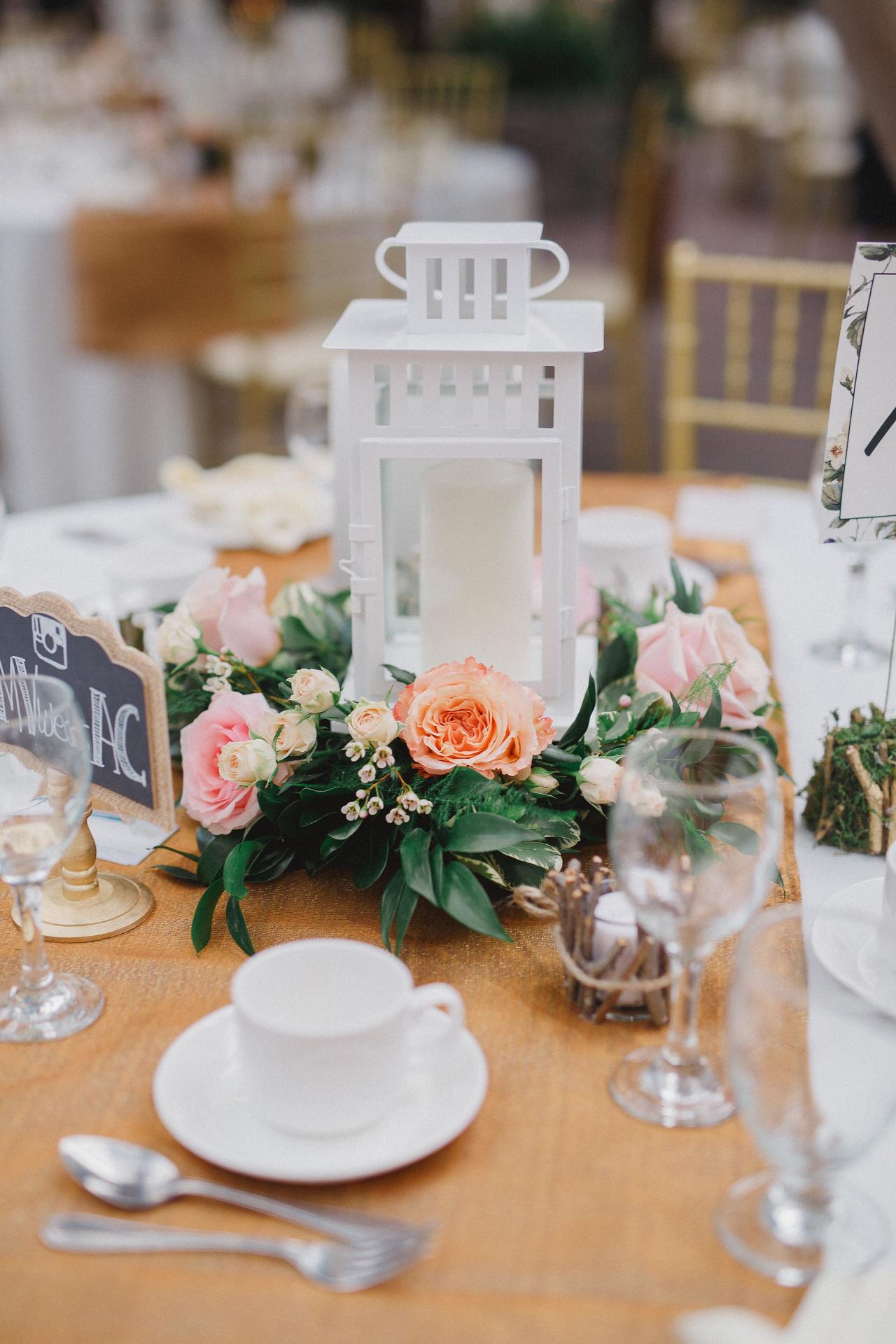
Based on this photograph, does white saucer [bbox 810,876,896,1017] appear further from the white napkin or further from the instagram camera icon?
the instagram camera icon

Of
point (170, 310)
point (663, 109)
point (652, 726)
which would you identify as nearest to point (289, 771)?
point (652, 726)

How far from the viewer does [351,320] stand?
104 cm

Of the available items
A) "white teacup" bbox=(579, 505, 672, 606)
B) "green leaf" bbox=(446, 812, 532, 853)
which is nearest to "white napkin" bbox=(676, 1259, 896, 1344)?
"green leaf" bbox=(446, 812, 532, 853)

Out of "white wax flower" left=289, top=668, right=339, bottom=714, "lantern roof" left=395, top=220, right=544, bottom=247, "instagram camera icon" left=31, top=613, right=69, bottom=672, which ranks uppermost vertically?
"lantern roof" left=395, top=220, right=544, bottom=247

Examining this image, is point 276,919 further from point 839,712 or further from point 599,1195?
point 839,712

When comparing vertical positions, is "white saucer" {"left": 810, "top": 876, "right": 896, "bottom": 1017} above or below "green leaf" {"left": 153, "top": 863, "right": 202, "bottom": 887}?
above

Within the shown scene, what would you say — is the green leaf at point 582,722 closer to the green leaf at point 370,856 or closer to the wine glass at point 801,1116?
the green leaf at point 370,856

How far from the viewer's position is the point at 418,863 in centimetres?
89

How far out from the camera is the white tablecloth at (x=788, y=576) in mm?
1148

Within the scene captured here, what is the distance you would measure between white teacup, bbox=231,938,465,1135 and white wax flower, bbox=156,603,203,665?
41 centimetres

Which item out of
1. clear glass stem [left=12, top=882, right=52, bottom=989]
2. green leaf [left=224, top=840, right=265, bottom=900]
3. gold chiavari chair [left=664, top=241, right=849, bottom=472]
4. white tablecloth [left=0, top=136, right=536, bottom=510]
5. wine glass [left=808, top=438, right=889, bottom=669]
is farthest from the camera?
white tablecloth [left=0, top=136, right=536, bottom=510]

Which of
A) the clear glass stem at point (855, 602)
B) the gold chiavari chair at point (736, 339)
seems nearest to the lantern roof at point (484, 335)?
the clear glass stem at point (855, 602)

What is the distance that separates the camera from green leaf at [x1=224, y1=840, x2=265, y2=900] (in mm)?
906

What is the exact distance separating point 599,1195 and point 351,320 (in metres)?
0.67
